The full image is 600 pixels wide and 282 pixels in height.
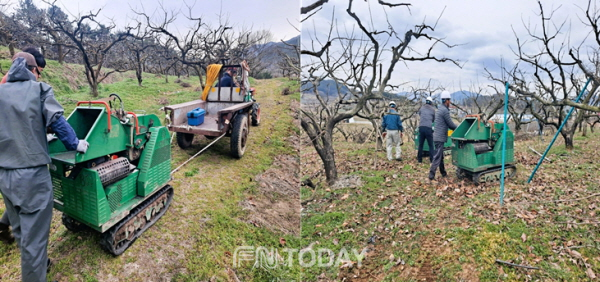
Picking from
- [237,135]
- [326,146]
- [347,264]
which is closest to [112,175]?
[347,264]

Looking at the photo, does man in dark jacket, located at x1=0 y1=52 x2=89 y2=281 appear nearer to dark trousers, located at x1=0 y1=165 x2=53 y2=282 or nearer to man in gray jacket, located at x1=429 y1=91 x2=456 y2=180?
dark trousers, located at x1=0 y1=165 x2=53 y2=282

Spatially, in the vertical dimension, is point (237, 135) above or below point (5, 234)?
above

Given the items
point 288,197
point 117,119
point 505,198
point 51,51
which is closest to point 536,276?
point 505,198

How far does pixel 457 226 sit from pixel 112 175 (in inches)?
189

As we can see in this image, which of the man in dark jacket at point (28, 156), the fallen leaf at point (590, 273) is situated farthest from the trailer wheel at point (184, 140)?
the fallen leaf at point (590, 273)

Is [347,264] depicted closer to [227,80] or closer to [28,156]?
[28,156]

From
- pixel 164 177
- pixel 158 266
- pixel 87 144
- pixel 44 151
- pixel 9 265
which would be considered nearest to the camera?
pixel 44 151

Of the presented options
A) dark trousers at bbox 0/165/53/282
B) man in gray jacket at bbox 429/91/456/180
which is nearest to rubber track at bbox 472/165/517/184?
man in gray jacket at bbox 429/91/456/180

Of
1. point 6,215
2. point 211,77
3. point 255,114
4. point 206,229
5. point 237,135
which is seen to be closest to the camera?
point 6,215

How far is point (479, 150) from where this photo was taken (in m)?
6.57

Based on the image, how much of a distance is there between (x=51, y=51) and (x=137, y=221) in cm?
2226

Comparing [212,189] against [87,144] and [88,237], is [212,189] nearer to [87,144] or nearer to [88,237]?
[88,237]

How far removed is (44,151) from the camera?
2.71m

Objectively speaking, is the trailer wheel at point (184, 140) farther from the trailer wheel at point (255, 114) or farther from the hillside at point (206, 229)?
the trailer wheel at point (255, 114)
